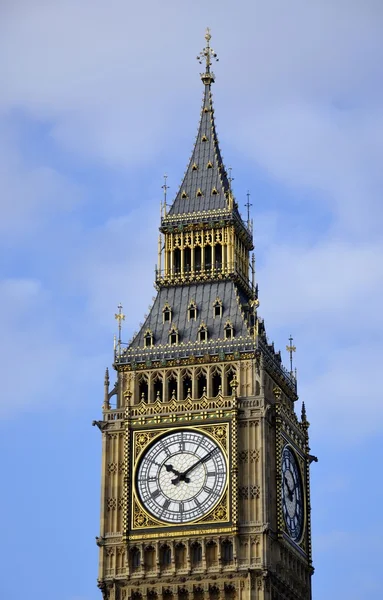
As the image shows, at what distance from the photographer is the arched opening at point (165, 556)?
84.1 metres

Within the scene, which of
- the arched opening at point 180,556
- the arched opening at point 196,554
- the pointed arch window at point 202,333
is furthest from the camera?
the pointed arch window at point 202,333

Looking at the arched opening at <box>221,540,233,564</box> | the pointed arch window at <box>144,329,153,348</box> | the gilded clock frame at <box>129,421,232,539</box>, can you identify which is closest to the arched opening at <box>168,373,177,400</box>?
the pointed arch window at <box>144,329,153,348</box>

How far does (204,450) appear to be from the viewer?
8506 cm

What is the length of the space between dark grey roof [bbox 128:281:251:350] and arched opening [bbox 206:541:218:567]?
8.39m

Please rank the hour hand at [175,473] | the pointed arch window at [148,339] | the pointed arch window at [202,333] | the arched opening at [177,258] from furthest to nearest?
the arched opening at [177,258] < the pointed arch window at [148,339] < the pointed arch window at [202,333] < the hour hand at [175,473]

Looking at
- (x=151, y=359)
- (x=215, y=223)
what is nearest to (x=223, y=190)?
(x=215, y=223)

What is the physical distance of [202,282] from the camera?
3548 inches

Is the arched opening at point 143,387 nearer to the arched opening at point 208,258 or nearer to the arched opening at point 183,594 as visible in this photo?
the arched opening at point 208,258

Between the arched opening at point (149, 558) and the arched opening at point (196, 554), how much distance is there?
4.74ft

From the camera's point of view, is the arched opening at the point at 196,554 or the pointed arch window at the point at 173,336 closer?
the arched opening at the point at 196,554

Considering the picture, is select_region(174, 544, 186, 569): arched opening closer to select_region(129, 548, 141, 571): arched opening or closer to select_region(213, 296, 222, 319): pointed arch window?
select_region(129, 548, 141, 571): arched opening

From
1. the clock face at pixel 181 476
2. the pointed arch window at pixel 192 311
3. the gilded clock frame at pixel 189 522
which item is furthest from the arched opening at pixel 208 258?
the clock face at pixel 181 476

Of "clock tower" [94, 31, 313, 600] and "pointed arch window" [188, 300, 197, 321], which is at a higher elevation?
"pointed arch window" [188, 300, 197, 321]

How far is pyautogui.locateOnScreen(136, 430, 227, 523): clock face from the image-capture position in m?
84.4
